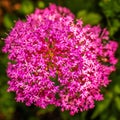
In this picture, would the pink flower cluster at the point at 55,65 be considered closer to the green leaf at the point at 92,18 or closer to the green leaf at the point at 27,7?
the green leaf at the point at 92,18

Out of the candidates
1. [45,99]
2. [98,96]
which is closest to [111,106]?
[98,96]

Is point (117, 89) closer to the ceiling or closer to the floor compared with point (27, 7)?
closer to the floor

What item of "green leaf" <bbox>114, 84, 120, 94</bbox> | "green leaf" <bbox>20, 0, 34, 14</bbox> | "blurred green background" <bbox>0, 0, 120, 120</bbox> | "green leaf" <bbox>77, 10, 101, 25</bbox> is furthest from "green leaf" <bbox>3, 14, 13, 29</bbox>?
"green leaf" <bbox>114, 84, 120, 94</bbox>

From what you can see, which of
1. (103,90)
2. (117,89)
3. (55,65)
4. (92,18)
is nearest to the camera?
(55,65)

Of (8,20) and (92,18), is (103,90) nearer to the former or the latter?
(92,18)

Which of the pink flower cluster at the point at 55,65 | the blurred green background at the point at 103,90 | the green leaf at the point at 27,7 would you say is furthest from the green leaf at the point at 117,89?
the green leaf at the point at 27,7

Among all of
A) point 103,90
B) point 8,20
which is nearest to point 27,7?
point 8,20

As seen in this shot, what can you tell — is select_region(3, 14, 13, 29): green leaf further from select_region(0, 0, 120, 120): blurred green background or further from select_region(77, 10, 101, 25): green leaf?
select_region(77, 10, 101, 25): green leaf

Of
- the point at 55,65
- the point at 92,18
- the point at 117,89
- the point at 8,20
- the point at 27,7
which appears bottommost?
the point at 117,89

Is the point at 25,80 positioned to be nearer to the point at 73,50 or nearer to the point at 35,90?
the point at 35,90
